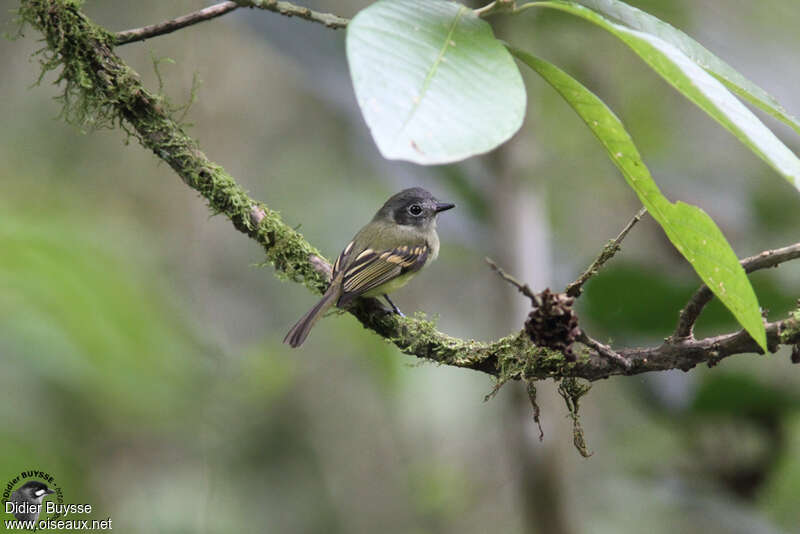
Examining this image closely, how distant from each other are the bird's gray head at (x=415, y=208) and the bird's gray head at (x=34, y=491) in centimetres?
188

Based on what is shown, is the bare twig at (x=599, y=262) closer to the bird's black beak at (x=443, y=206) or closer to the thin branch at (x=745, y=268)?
the thin branch at (x=745, y=268)

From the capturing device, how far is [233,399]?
15.3 feet

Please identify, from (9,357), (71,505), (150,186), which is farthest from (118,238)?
(150,186)

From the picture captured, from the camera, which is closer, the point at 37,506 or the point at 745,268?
the point at 745,268

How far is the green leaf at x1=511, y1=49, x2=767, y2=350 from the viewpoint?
1.25m

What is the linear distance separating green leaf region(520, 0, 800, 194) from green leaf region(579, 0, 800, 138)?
207 mm

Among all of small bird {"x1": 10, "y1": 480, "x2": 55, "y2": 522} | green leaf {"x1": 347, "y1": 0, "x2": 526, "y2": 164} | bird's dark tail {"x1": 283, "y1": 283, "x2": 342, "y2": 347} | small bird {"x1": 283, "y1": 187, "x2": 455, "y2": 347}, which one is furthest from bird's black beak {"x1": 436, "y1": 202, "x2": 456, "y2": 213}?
green leaf {"x1": 347, "y1": 0, "x2": 526, "y2": 164}

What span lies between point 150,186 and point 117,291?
3.83 m

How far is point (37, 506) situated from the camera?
291 cm

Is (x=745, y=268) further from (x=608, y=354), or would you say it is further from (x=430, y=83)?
(x=430, y=83)

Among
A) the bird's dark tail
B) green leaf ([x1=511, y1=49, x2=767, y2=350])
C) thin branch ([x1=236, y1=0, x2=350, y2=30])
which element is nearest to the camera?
green leaf ([x1=511, y1=49, x2=767, y2=350])

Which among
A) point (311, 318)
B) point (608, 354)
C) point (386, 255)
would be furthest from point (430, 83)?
point (386, 255)

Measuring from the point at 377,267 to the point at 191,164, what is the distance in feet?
3.60

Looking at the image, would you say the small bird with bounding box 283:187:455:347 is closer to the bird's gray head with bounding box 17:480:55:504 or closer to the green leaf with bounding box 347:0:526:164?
the bird's gray head with bounding box 17:480:55:504
